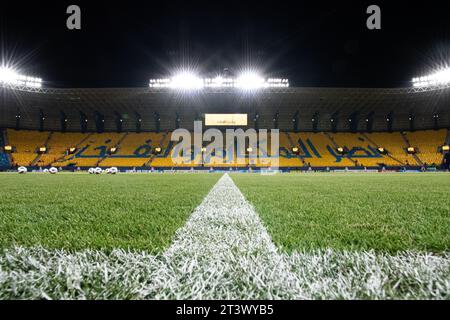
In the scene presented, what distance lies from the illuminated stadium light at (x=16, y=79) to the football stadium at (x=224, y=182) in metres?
0.10

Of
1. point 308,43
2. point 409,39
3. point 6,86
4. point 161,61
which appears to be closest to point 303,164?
point 308,43

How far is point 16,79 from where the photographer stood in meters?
26.5

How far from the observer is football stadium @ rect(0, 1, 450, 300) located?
39.5 inches

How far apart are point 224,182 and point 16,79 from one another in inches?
1140

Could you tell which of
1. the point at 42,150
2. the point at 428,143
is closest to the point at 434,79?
the point at 428,143

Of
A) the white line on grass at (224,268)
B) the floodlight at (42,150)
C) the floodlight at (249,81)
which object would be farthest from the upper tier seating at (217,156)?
the white line on grass at (224,268)

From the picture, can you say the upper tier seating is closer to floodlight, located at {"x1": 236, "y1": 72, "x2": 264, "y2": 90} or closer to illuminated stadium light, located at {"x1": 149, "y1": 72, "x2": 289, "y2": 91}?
illuminated stadium light, located at {"x1": 149, "y1": 72, "x2": 289, "y2": 91}

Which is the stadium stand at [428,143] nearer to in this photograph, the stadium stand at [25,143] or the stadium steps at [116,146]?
the stadium steps at [116,146]

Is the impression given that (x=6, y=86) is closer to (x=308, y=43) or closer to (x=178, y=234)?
(x=308, y=43)
